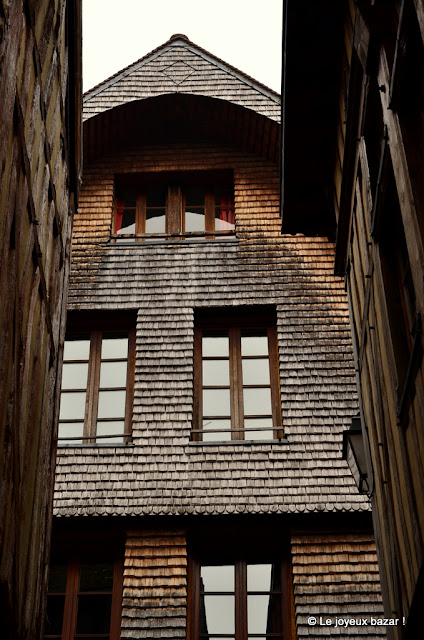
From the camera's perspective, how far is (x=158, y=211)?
1322 cm

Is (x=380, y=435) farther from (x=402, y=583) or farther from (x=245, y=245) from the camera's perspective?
(x=245, y=245)

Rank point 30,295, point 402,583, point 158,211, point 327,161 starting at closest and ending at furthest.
A: 1. point 402,583
2. point 30,295
3. point 327,161
4. point 158,211

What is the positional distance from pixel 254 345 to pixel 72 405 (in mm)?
2506

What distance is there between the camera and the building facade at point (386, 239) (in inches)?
189

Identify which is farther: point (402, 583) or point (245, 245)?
point (245, 245)

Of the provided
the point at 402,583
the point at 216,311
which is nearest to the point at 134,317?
the point at 216,311

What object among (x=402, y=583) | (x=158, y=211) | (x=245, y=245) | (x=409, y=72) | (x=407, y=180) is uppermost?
(x=158, y=211)

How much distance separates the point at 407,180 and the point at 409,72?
0.64 metres

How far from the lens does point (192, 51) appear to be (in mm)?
14117

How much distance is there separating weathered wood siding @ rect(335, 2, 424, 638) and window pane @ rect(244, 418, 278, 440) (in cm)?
327

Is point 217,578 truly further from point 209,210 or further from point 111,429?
point 209,210

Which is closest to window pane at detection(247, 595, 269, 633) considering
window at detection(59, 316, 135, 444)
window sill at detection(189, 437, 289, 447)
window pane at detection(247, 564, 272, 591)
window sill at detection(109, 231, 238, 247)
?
window pane at detection(247, 564, 272, 591)

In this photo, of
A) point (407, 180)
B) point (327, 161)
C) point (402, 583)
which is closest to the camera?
point (407, 180)

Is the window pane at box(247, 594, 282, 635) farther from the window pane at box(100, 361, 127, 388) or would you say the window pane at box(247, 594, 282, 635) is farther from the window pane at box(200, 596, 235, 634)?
the window pane at box(100, 361, 127, 388)
